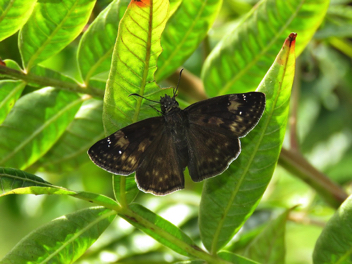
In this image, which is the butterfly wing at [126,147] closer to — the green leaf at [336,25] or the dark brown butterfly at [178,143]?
the dark brown butterfly at [178,143]

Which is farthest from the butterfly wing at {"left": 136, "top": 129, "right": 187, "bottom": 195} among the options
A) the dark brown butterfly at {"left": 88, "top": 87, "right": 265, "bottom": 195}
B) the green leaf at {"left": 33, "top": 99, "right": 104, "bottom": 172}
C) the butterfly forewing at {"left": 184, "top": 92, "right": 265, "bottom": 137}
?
the green leaf at {"left": 33, "top": 99, "right": 104, "bottom": 172}

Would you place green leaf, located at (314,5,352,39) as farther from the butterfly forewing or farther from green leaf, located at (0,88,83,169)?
green leaf, located at (0,88,83,169)

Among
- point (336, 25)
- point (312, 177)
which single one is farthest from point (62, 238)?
point (336, 25)

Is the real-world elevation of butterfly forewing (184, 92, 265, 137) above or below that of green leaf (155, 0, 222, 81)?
below

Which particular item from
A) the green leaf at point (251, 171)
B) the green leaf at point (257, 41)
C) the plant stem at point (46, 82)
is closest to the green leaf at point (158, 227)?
the green leaf at point (251, 171)

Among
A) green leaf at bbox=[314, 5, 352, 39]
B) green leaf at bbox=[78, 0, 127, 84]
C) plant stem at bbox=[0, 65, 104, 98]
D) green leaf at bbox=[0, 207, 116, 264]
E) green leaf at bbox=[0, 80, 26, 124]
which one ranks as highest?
green leaf at bbox=[314, 5, 352, 39]
